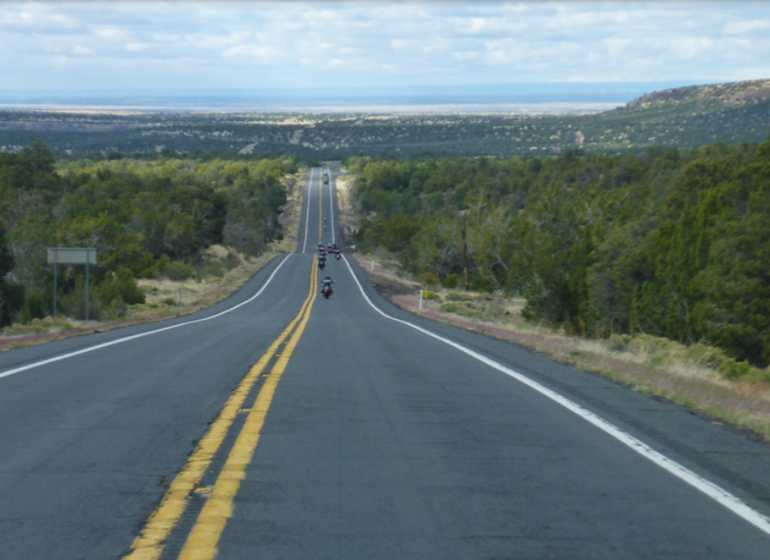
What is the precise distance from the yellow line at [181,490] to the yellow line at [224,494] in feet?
0.47

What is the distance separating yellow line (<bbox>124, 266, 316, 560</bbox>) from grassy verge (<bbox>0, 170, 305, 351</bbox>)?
831 cm

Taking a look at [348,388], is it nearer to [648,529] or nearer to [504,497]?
[504,497]

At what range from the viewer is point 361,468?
569 cm

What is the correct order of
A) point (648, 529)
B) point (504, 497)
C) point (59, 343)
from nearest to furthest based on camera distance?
point (648, 529), point (504, 497), point (59, 343)

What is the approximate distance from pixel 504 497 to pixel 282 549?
1616 mm

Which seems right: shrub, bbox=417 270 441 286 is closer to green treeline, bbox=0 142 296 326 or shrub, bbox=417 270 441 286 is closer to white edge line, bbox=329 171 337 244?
green treeline, bbox=0 142 296 326

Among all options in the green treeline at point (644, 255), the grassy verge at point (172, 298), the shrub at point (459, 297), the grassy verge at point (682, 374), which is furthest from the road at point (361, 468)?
the shrub at point (459, 297)

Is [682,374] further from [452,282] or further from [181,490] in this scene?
[452,282]

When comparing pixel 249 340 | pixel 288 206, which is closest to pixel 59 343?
pixel 249 340

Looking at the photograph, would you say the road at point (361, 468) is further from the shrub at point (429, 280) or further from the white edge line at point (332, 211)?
the white edge line at point (332, 211)

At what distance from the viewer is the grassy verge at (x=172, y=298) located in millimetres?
18366

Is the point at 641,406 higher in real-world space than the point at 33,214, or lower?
higher

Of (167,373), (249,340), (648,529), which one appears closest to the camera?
(648,529)

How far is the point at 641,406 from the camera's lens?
8.32 m
